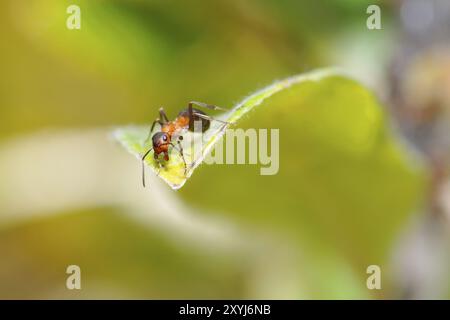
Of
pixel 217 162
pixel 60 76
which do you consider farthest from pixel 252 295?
pixel 60 76

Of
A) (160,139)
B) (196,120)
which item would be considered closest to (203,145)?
(160,139)

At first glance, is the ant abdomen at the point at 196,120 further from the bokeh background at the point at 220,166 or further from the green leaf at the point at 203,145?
the green leaf at the point at 203,145

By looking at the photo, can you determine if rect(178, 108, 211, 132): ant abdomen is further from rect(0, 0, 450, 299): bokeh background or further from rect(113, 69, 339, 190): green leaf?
rect(113, 69, 339, 190): green leaf

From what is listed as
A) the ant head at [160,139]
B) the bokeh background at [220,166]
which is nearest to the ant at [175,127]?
the ant head at [160,139]

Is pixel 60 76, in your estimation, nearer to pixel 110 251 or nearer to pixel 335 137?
pixel 110 251

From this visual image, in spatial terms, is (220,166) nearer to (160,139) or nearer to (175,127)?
(175,127)
